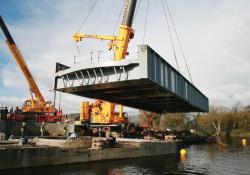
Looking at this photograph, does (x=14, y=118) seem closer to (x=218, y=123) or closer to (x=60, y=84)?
(x=60, y=84)

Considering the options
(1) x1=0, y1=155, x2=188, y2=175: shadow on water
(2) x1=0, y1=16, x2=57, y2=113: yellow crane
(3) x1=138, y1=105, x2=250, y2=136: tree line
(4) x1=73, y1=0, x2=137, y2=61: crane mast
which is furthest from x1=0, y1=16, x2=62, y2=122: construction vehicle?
(3) x1=138, y1=105, x2=250, y2=136: tree line

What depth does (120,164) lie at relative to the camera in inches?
973

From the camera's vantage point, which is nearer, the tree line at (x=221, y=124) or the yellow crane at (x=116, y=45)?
the yellow crane at (x=116, y=45)

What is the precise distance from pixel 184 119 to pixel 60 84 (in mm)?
60560

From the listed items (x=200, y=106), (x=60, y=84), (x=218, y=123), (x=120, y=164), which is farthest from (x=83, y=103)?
(x=218, y=123)

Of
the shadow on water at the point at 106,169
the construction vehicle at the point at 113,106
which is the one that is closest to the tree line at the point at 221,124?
the construction vehicle at the point at 113,106

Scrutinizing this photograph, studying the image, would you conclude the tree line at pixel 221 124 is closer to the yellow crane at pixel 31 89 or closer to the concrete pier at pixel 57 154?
the yellow crane at pixel 31 89

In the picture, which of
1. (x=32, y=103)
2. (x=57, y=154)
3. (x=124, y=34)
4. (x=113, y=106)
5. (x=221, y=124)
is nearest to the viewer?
(x=57, y=154)

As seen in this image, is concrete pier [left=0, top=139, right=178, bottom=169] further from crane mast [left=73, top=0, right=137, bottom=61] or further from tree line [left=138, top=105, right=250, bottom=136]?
tree line [left=138, top=105, right=250, bottom=136]

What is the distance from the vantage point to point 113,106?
134ft

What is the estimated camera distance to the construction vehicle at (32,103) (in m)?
43.7

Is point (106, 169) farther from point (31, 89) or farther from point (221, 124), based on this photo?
point (221, 124)

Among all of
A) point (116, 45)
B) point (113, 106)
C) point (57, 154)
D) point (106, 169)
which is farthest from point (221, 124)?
point (57, 154)

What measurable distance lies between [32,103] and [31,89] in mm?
2457
